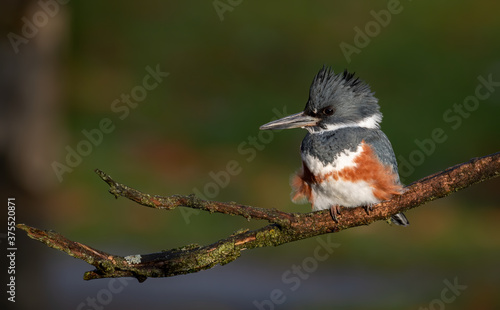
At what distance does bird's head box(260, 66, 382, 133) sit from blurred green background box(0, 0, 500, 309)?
3153 millimetres

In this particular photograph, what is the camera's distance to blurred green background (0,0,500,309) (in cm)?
759

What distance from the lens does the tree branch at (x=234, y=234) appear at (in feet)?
10.4

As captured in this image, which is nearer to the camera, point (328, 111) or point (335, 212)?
point (335, 212)

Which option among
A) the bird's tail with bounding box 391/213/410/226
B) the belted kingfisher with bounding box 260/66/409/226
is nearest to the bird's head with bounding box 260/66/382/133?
the belted kingfisher with bounding box 260/66/409/226

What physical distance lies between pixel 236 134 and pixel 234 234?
24.3 ft

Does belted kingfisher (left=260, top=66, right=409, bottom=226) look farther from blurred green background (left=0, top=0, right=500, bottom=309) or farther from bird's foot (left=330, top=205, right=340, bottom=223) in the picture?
blurred green background (left=0, top=0, right=500, bottom=309)

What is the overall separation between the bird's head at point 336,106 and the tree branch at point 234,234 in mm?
690

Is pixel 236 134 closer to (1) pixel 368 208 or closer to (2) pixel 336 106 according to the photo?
(2) pixel 336 106

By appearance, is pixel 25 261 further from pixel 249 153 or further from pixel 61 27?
pixel 249 153

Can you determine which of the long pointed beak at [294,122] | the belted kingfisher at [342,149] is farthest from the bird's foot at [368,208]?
the long pointed beak at [294,122]

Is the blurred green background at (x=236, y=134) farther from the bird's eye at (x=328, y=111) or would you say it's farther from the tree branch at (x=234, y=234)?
the tree branch at (x=234, y=234)

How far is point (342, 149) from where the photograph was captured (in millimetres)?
4285

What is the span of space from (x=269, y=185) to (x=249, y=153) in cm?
91

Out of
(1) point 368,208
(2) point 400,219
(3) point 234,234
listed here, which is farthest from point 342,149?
(3) point 234,234
